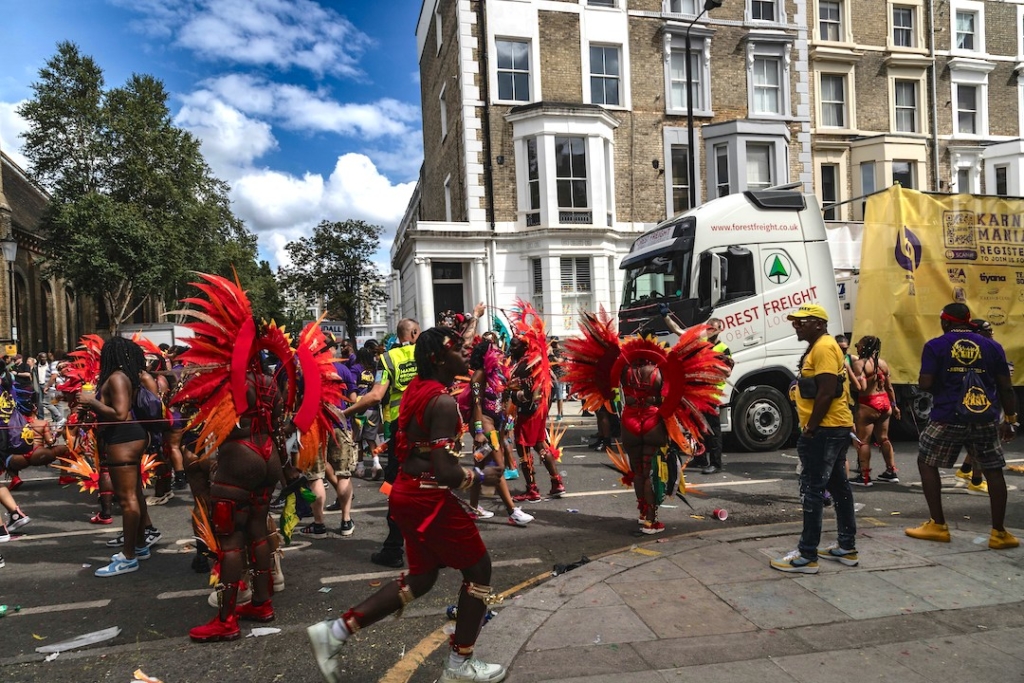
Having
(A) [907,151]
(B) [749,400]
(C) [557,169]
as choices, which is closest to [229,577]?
(B) [749,400]

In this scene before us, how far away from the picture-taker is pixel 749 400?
10.0m

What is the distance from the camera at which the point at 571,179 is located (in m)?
21.1

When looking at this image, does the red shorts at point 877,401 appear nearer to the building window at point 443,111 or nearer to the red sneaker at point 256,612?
the red sneaker at point 256,612

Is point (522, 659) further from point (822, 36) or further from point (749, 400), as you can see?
point (822, 36)

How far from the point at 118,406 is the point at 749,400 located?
8.13m

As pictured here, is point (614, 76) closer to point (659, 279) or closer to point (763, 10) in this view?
point (763, 10)

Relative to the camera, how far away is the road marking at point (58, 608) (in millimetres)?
4660

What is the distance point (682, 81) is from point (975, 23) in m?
13.5

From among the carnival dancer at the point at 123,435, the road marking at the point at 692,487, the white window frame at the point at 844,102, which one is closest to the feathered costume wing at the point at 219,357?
the carnival dancer at the point at 123,435

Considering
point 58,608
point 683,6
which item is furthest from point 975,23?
point 58,608

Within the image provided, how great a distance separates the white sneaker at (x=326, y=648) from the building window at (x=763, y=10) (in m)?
25.1

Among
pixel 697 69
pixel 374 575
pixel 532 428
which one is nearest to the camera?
pixel 374 575

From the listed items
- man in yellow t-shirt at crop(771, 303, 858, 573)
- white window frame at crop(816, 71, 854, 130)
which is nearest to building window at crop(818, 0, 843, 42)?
white window frame at crop(816, 71, 854, 130)

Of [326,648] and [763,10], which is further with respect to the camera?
[763,10]
